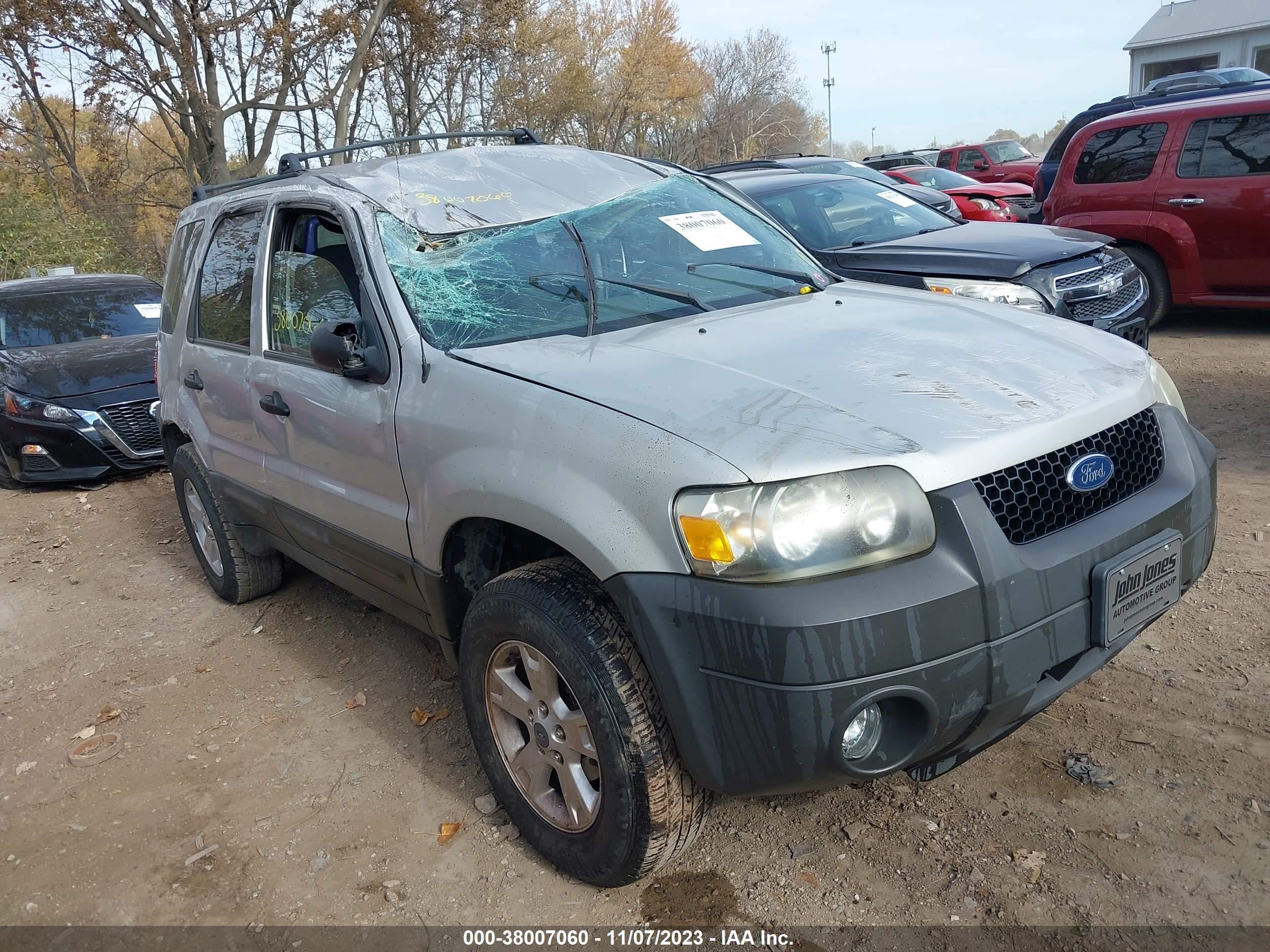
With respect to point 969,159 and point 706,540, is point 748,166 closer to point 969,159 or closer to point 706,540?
point 706,540

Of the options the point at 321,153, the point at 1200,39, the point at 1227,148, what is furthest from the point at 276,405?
the point at 1200,39

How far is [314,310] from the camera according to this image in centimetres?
343

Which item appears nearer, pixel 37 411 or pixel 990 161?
pixel 37 411

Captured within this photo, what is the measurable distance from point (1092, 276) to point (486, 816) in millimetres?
5085

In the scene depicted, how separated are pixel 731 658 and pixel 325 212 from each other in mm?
2232

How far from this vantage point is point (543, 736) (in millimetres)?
2580

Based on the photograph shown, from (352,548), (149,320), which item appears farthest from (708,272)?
(149,320)

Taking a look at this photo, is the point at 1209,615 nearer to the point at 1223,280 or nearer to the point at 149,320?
the point at 1223,280

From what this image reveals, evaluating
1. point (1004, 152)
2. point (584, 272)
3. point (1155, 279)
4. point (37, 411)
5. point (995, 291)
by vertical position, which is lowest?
point (37, 411)

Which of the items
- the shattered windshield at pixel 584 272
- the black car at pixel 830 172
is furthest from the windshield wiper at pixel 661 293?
the black car at pixel 830 172

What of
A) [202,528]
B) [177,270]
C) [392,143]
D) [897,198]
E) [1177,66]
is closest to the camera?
[392,143]

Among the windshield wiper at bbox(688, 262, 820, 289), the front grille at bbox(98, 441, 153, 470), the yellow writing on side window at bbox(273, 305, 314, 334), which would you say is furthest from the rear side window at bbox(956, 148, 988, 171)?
the yellow writing on side window at bbox(273, 305, 314, 334)

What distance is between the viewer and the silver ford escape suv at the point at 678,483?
81.1 inches

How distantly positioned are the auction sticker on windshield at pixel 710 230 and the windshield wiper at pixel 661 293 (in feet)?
1.23
